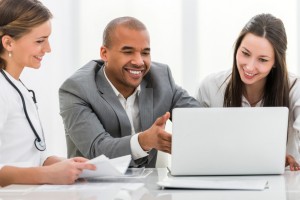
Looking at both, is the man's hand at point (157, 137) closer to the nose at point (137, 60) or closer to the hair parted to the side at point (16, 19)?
the nose at point (137, 60)

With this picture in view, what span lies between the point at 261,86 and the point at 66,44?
1.64m

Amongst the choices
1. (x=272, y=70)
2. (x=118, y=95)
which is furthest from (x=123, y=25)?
(x=272, y=70)

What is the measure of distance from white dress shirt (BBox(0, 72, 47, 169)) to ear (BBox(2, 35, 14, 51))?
11cm

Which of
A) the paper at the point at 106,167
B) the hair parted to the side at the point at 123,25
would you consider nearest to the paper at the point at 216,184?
the paper at the point at 106,167

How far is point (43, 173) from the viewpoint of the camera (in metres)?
1.68

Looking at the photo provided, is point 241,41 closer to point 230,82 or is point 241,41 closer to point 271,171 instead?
point 230,82

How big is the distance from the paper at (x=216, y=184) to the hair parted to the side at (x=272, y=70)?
0.88 meters

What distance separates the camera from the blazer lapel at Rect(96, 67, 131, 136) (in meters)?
2.42

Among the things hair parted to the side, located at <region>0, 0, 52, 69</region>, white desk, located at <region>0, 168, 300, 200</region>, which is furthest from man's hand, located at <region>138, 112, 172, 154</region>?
hair parted to the side, located at <region>0, 0, 52, 69</region>

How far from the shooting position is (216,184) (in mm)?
1603

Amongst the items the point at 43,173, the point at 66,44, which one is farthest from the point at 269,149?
the point at 66,44

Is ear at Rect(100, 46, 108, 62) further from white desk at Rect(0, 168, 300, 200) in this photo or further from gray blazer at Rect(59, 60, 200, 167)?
white desk at Rect(0, 168, 300, 200)

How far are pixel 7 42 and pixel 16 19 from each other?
9 centimetres

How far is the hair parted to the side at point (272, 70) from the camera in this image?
2477 millimetres
